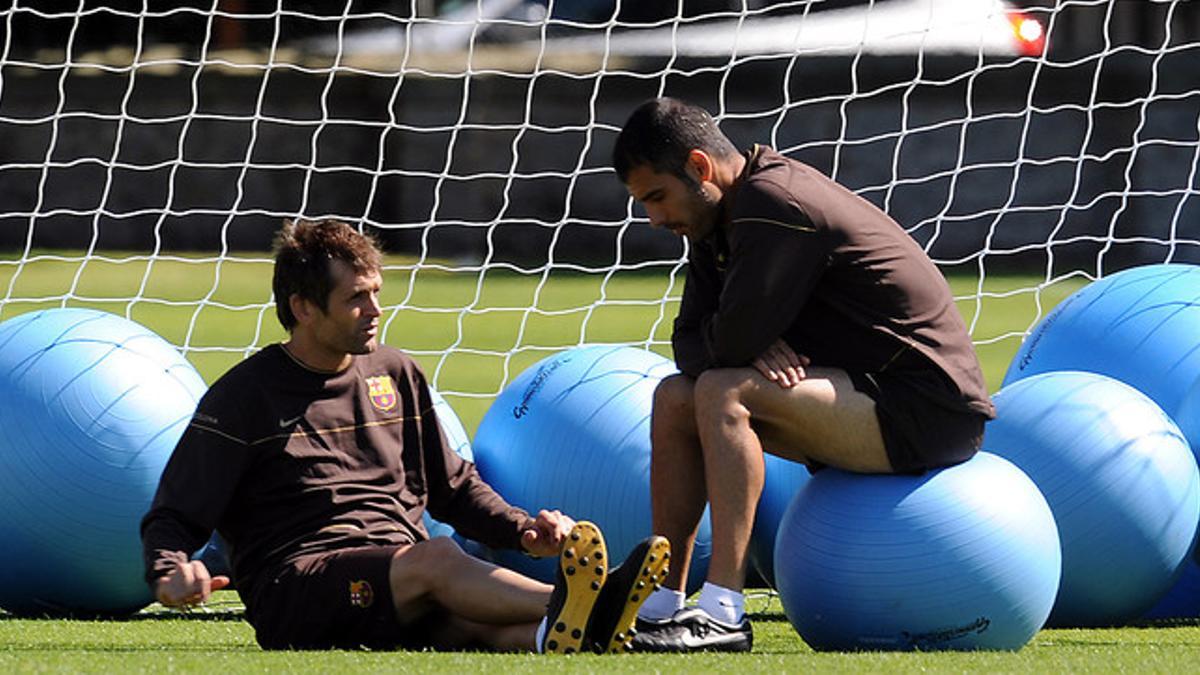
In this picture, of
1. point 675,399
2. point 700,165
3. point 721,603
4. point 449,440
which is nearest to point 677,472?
point 675,399

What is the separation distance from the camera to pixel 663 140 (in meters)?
5.77

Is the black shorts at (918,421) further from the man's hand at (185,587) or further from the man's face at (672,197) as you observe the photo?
the man's hand at (185,587)

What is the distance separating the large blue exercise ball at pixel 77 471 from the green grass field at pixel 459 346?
15cm

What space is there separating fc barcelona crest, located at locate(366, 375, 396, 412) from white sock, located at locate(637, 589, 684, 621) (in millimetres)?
867

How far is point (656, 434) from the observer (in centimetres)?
591

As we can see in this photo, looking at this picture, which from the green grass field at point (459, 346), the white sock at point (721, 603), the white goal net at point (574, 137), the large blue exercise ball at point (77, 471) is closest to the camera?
the green grass field at point (459, 346)

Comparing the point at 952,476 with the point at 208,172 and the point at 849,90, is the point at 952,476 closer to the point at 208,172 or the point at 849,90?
the point at 849,90

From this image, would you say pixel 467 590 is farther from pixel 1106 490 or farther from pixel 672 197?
pixel 1106 490

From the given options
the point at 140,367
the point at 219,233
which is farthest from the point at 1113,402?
the point at 219,233

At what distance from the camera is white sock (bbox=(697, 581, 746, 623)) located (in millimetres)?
5652

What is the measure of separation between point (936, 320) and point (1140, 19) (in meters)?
13.0

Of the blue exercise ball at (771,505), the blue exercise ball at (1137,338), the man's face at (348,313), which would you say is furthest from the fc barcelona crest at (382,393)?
the blue exercise ball at (1137,338)

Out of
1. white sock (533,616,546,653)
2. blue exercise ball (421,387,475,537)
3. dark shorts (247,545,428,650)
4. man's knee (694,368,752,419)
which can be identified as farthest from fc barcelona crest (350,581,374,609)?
blue exercise ball (421,387,475,537)

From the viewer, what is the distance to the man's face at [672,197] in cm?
581
